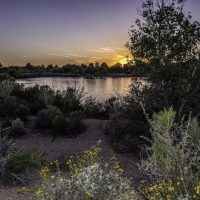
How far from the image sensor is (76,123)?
595 inches

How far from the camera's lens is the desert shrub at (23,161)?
34.3ft

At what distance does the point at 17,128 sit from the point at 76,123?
1774 mm

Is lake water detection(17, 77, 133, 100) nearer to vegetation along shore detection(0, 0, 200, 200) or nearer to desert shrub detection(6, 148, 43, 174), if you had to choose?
vegetation along shore detection(0, 0, 200, 200)

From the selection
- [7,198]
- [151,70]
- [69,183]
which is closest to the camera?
[69,183]

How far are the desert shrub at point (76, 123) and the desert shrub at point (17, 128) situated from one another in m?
1.43

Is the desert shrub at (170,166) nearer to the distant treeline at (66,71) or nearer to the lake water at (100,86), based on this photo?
the lake water at (100,86)

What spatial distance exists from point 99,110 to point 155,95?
5208 mm

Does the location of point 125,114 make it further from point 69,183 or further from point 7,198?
point 69,183

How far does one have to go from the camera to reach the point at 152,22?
574 inches

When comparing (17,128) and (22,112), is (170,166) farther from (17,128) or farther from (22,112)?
(22,112)

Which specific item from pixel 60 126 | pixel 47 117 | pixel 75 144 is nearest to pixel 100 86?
pixel 47 117


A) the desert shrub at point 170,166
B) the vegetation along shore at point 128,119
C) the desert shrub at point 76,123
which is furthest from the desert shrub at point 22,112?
the desert shrub at point 170,166

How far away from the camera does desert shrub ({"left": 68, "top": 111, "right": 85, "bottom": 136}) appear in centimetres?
1491

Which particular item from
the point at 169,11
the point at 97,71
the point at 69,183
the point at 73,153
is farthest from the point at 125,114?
the point at 97,71
